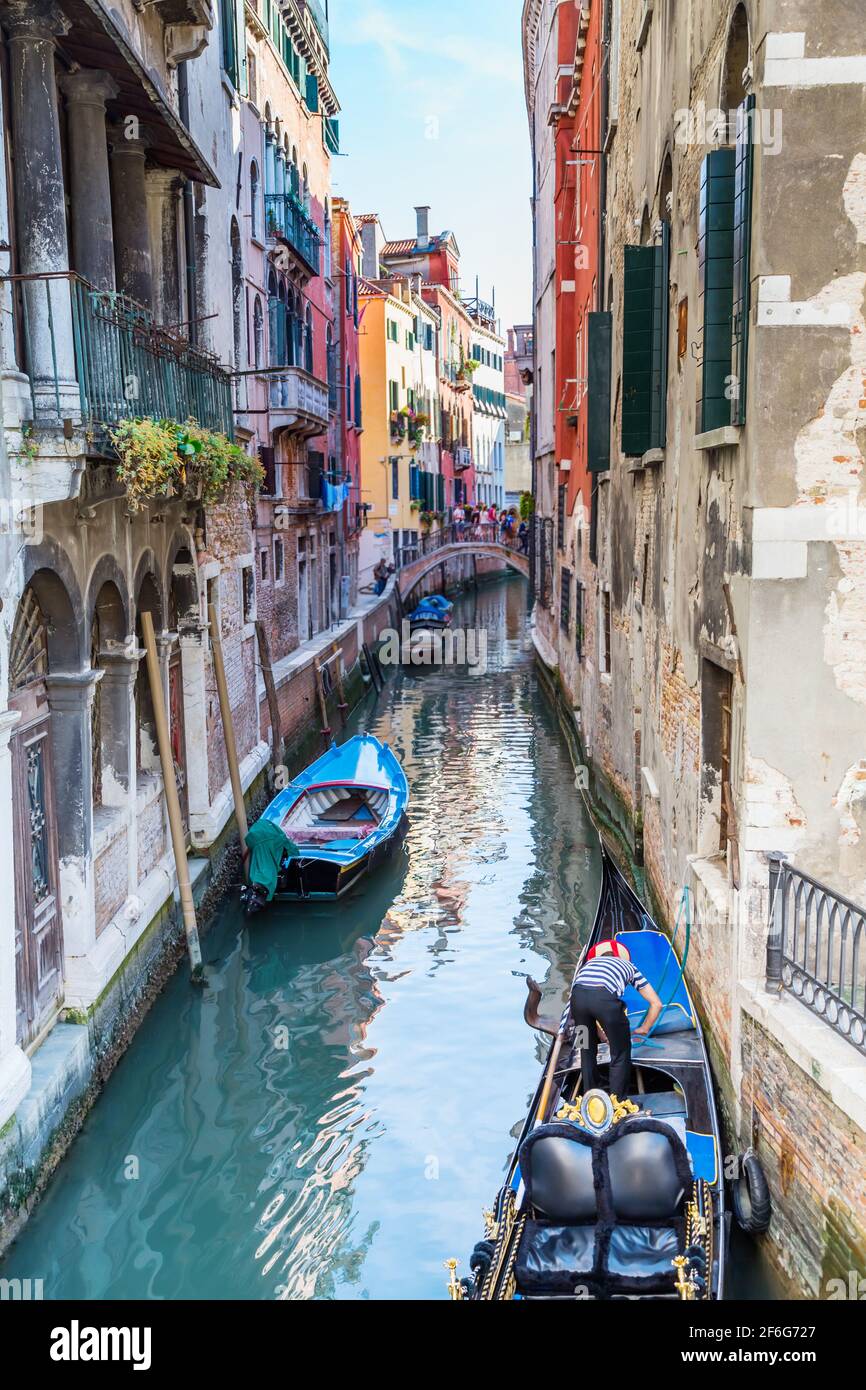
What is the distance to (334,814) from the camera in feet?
39.8

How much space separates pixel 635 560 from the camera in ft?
31.6

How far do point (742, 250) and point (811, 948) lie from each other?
2880 mm

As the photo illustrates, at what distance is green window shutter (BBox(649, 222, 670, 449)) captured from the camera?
25.2 ft

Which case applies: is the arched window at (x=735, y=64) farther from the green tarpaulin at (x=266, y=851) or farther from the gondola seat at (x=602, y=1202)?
the green tarpaulin at (x=266, y=851)

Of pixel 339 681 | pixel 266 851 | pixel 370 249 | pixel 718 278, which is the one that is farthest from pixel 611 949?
pixel 370 249

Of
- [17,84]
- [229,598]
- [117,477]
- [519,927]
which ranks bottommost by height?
[519,927]

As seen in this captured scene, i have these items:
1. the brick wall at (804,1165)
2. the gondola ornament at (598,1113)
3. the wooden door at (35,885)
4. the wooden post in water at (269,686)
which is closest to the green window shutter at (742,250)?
the brick wall at (804,1165)

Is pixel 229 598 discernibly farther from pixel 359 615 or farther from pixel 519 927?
pixel 359 615

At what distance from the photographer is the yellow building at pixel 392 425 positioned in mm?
Answer: 32062

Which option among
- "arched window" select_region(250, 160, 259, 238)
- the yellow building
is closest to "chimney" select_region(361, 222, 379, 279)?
the yellow building

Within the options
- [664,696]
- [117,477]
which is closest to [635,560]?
[664,696]

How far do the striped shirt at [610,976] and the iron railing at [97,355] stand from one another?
3334 mm

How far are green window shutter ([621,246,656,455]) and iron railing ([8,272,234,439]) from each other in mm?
2870

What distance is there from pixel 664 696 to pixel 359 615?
16.0m
